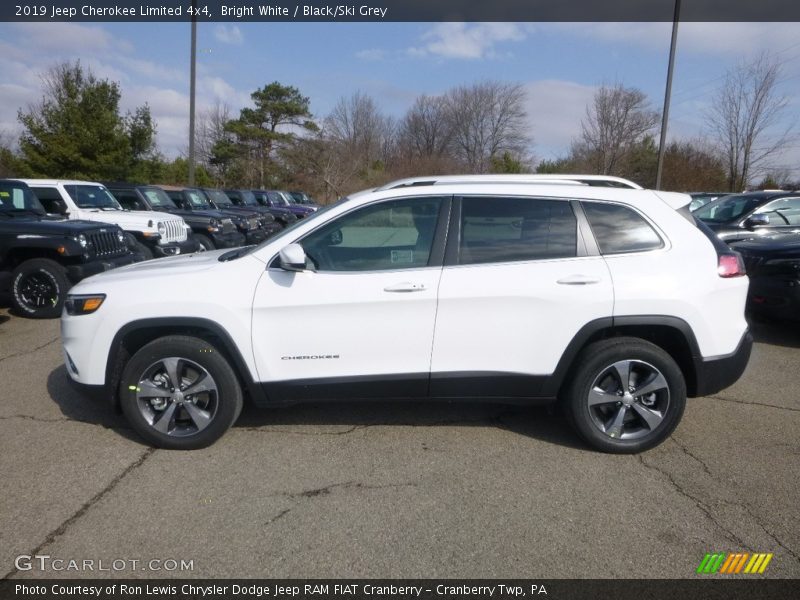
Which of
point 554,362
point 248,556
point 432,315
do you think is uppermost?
point 432,315

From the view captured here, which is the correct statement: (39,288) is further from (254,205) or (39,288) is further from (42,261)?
(254,205)

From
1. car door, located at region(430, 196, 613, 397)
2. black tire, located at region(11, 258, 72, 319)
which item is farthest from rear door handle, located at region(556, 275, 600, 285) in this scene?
black tire, located at region(11, 258, 72, 319)

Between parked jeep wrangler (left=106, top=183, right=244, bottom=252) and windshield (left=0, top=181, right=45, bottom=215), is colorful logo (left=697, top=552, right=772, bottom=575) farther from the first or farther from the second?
parked jeep wrangler (left=106, top=183, right=244, bottom=252)

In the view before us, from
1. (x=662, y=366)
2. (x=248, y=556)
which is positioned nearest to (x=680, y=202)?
(x=662, y=366)

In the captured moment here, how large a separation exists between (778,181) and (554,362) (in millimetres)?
28050

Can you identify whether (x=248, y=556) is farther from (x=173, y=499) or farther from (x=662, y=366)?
(x=662, y=366)

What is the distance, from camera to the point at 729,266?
12.7 feet

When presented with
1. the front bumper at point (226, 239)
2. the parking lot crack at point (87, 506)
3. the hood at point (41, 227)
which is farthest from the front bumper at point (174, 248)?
the parking lot crack at point (87, 506)

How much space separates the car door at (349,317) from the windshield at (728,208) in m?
8.11

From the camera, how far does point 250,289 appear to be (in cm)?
372

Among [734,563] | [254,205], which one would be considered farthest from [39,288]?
[254,205]

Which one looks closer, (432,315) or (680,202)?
(432,315)

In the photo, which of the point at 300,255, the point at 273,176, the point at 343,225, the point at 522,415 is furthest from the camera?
the point at 273,176

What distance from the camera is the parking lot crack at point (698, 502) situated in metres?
2.96
